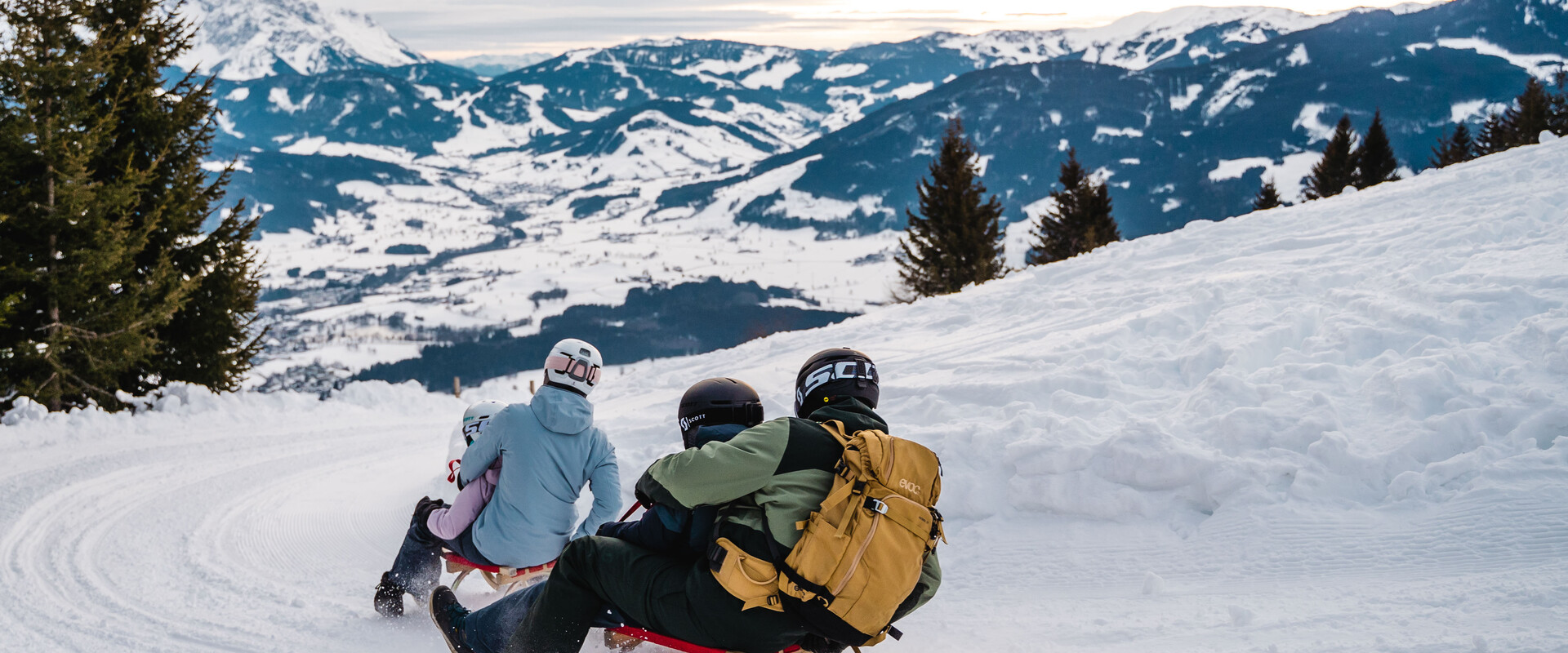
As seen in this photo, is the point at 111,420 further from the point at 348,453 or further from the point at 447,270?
the point at 447,270

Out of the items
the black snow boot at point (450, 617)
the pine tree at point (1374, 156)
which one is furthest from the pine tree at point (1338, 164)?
the black snow boot at point (450, 617)

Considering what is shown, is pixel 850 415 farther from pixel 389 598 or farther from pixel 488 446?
pixel 389 598

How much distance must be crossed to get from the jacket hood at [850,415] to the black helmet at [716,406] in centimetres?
43

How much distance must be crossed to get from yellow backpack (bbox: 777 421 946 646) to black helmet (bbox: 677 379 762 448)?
667 mm

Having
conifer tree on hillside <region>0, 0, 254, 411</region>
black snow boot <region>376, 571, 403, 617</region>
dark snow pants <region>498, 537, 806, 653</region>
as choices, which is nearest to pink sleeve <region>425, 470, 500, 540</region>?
black snow boot <region>376, 571, 403, 617</region>

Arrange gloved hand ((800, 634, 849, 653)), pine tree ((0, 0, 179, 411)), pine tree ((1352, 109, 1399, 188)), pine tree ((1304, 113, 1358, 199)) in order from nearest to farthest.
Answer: gloved hand ((800, 634, 849, 653)) < pine tree ((0, 0, 179, 411)) < pine tree ((1352, 109, 1399, 188)) < pine tree ((1304, 113, 1358, 199))

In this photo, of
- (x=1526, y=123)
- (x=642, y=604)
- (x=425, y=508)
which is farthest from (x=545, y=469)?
(x=1526, y=123)

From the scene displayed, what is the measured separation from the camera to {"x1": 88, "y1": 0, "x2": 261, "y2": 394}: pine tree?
13211 millimetres

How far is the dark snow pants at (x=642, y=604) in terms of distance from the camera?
10.3 ft

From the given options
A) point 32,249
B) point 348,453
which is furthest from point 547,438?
point 32,249

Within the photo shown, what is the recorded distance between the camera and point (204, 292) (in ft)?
47.0

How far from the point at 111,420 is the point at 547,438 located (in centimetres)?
910

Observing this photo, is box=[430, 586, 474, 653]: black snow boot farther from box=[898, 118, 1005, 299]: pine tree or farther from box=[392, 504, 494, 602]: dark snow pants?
box=[898, 118, 1005, 299]: pine tree

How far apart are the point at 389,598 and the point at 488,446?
4.54ft
